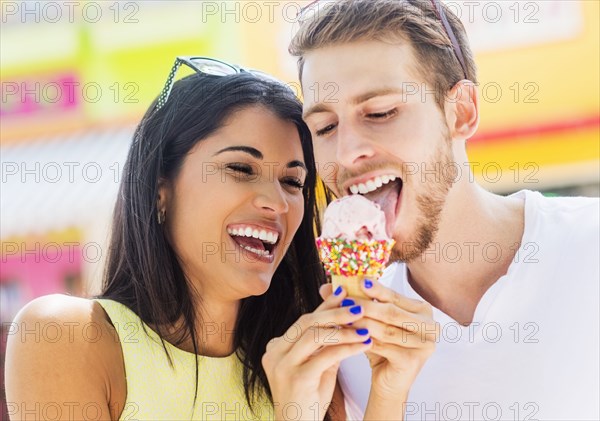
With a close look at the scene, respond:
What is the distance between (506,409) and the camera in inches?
111

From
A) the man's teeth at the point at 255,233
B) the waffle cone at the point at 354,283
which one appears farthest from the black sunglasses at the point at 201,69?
the waffle cone at the point at 354,283

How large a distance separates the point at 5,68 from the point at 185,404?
7605 mm

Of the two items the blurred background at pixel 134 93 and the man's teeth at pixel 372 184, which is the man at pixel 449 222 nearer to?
the man's teeth at pixel 372 184

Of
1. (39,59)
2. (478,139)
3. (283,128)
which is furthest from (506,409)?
(39,59)

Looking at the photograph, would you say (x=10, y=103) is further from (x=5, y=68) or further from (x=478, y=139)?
(x=478, y=139)

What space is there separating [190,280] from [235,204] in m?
0.42

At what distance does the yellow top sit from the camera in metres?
2.68

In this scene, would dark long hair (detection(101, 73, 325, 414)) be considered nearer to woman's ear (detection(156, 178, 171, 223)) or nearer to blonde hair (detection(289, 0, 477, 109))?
woman's ear (detection(156, 178, 171, 223))

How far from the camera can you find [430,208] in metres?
2.86

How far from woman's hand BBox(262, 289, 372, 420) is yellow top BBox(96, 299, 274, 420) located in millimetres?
411

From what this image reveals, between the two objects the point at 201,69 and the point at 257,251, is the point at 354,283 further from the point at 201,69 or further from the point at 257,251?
the point at 201,69

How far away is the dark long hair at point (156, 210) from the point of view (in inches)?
115

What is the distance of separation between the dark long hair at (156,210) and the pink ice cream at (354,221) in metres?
0.69

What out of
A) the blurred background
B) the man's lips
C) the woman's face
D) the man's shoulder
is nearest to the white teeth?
the woman's face
